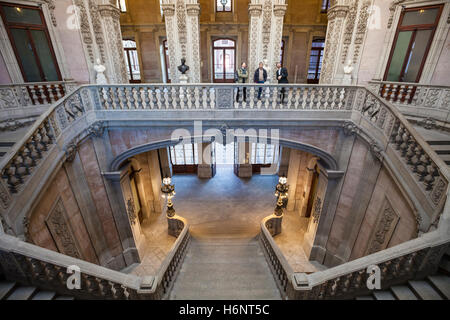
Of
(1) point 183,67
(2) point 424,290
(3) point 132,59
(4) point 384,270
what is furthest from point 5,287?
(3) point 132,59

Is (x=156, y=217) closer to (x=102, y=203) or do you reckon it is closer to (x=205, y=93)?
(x=102, y=203)

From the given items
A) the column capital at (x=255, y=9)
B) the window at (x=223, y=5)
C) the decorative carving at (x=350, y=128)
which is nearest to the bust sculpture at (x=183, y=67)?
the column capital at (x=255, y=9)

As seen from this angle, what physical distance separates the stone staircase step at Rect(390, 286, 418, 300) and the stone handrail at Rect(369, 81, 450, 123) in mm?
4473

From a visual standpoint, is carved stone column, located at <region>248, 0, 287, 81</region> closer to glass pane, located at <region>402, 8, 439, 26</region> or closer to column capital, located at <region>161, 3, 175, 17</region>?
column capital, located at <region>161, 3, 175, 17</region>

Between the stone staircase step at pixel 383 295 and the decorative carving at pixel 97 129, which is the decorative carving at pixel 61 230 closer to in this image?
the decorative carving at pixel 97 129

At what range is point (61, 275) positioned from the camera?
9.95 ft

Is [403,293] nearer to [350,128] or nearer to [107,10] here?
[350,128]

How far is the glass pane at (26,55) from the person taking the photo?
5852 mm

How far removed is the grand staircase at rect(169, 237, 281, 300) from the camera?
14.1ft

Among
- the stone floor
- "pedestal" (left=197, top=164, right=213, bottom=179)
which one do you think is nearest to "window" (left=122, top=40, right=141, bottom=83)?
"pedestal" (left=197, top=164, right=213, bottom=179)

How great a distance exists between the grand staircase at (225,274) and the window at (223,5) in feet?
35.3

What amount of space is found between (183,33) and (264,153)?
8.02m

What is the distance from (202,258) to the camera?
6152mm
